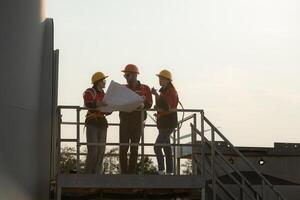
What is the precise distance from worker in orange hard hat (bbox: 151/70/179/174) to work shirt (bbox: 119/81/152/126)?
125mm

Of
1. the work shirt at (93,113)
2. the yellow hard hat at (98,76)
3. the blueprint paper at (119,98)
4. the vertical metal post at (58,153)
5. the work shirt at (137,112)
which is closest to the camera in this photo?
the vertical metal post at (58,153)

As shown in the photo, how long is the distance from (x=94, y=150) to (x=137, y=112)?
0.91 m

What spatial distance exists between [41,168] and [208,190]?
3242 mm

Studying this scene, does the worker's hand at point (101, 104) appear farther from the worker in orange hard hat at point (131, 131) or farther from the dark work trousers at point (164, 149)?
the dark work trousers at point (164, 149)

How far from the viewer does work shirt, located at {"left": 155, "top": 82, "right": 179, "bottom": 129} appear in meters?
10.8

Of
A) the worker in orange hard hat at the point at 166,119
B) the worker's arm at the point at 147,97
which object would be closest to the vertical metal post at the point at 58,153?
the worker's arm at the point at 147,97

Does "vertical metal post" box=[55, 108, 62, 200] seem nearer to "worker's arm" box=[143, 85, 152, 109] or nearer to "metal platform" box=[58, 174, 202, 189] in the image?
"metal platform" box=[58, 174, 202, 189]

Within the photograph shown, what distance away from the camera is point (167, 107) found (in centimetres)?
1080

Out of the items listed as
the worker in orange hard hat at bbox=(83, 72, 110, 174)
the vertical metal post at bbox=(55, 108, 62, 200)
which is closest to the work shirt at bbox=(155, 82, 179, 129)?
the worker in orange hard hat at bbox=(83, 72, 110, 174)

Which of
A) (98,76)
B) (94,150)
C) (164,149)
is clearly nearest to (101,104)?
(98,76)

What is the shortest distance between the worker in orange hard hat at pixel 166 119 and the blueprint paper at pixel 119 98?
1.49 feet

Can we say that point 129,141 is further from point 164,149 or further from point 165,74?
point 165,74

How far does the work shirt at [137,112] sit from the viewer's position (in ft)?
35.2

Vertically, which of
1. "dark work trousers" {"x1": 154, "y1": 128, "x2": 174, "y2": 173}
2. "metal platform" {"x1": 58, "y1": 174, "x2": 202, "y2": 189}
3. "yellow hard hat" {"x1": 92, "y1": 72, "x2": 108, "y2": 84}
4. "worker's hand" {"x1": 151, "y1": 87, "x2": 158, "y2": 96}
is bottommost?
"metal platform" {"x1": 58, "y1": 174, "x2": 202, "y2": 189}
